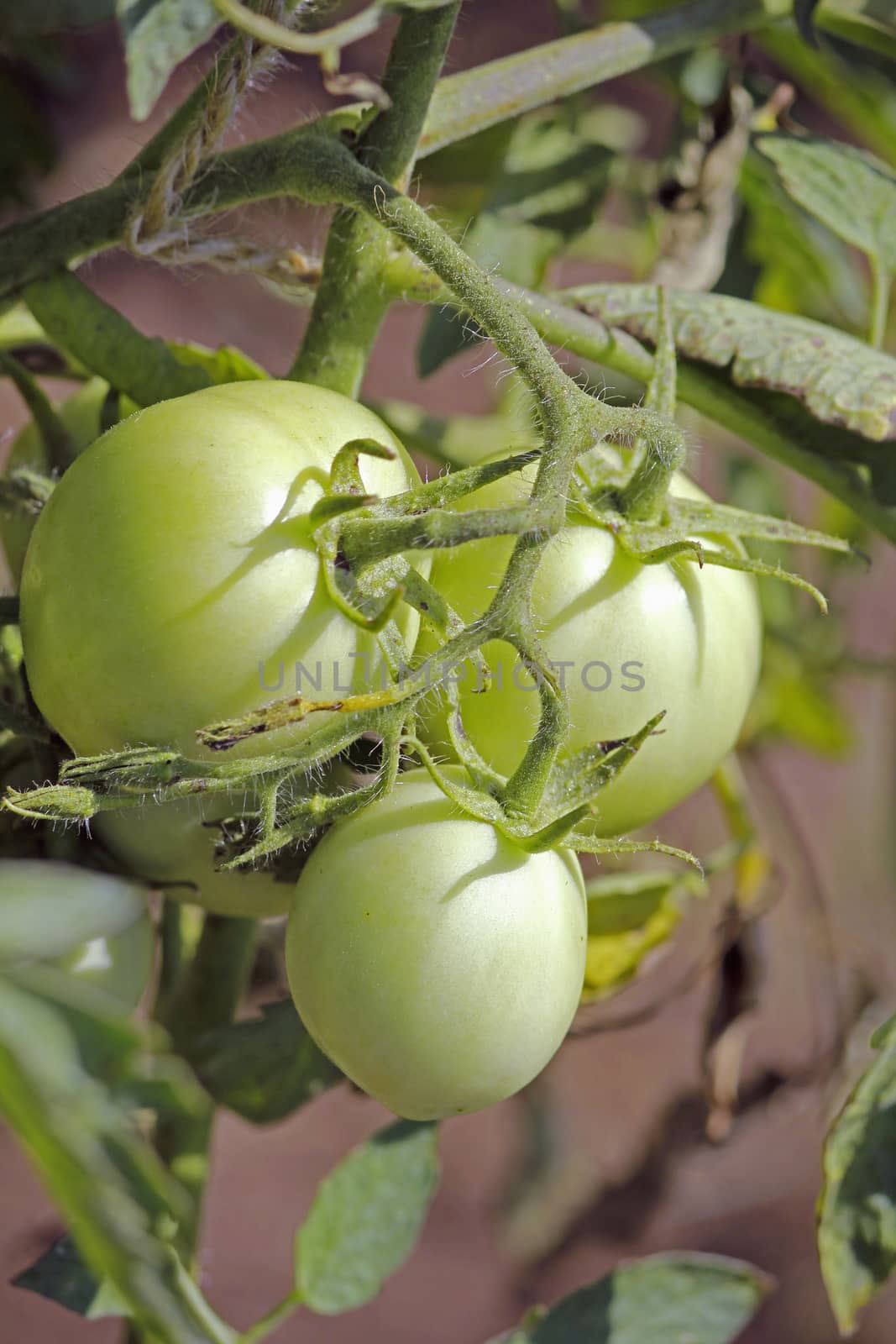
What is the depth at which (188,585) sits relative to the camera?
344 millimetres

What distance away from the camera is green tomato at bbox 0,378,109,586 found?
526 millimetres

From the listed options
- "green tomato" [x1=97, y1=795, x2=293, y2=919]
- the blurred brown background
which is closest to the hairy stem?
"green tomato" [x1=97, y1=795, x2=293, y2=919]

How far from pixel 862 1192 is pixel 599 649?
253 millimetres

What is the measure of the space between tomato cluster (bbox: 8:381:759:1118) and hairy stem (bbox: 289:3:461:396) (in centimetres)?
6

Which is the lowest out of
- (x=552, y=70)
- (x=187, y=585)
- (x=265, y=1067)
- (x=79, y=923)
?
(x=265, y=1067)

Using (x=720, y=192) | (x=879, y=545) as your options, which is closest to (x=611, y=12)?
(x=720, y=192)

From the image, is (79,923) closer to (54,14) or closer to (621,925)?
(621,925)

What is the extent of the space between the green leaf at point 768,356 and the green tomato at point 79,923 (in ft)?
0.95

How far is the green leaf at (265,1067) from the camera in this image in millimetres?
547

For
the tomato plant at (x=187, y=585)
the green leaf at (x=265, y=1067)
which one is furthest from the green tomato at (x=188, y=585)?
the green leaf at (x=265, y=1067)

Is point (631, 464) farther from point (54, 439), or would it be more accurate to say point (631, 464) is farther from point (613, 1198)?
point (613, 1198)

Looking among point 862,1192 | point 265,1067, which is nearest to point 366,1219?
point 265,1067

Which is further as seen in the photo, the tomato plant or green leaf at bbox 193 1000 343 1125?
green leaf at bbox 193 1000 343 1125

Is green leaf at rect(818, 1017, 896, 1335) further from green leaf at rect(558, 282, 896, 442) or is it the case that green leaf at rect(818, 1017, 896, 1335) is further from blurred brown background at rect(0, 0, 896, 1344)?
blurred brown background at rect(0, 0, 896, 1344)
